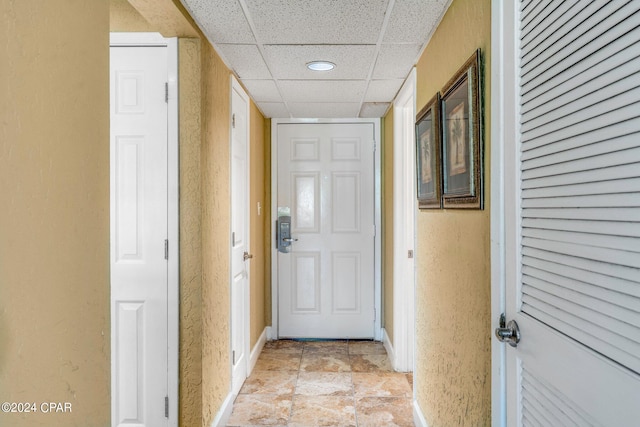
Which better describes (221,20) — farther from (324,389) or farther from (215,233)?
(324,389)

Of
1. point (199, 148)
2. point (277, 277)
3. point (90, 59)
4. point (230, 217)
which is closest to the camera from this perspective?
point (90, 59)

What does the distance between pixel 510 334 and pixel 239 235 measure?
2130 mm

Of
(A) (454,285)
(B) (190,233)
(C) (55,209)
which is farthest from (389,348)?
(C) (55,209)

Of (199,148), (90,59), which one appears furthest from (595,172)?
(199,148)

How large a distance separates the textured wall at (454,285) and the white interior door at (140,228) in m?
1.31

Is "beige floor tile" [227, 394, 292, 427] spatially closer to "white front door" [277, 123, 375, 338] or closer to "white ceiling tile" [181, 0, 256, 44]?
"white front door" [277, 123, 375, 338]

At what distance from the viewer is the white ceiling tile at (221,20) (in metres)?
1.72

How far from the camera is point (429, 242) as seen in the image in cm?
214

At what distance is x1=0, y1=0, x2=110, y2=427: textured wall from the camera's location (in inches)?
32.1

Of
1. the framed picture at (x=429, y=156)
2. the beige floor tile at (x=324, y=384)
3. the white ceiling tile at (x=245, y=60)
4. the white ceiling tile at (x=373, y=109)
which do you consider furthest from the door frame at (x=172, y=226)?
the white ceiling tile at (x=373, y=109)

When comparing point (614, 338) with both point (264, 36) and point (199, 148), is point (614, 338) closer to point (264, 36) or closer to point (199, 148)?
point (199, 148)

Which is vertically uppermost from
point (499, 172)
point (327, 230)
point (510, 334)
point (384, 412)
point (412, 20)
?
point (412, 20)

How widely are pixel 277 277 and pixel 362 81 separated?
2.05m

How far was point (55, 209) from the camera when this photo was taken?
947 millimetres
